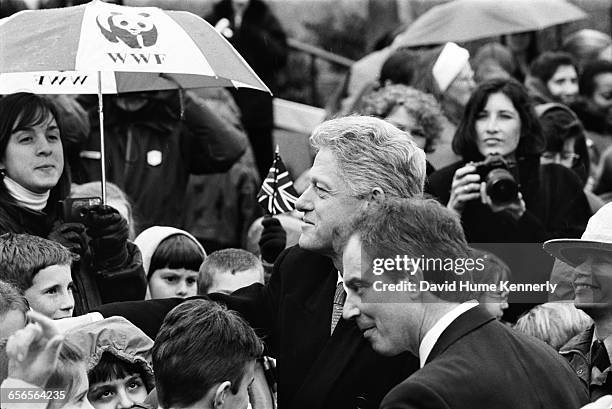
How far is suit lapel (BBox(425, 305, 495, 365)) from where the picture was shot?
3801mm

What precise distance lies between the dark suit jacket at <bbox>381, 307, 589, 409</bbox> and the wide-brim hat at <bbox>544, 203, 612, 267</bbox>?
2.88 ft

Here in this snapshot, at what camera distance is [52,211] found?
6078mm

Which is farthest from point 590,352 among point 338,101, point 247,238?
point 338,101

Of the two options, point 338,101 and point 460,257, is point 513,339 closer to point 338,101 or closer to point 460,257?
point 460,257

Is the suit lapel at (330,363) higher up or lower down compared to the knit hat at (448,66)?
lower down

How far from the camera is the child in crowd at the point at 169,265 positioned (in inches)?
251

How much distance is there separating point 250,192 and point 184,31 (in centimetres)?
256

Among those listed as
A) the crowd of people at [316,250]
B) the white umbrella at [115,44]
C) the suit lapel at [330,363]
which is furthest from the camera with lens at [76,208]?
the suit lapel at [330,363]

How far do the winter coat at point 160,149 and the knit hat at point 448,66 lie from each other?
1359mm

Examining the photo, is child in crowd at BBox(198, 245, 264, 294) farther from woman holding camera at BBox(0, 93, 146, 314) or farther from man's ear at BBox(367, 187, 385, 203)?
man's ear at BBox(367, 187, 385, 203)

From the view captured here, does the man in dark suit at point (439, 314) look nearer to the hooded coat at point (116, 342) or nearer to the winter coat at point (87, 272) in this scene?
the hooded coat at point (116, 342)

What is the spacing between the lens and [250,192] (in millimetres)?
8289

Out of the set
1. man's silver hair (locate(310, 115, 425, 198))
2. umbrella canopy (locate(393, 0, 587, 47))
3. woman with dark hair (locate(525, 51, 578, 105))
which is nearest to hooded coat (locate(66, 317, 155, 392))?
man's silver hair (locate(310, 115, 425, 198))

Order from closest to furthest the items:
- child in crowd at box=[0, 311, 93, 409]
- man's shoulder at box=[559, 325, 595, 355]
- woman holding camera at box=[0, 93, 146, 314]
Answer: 1. child in crowd at box=[0, 311, 93, 409]
2. man's shoulder at box=[559, 325, 595, 355]
3. woman holding camera at box=[0, 93, 146, 314]
